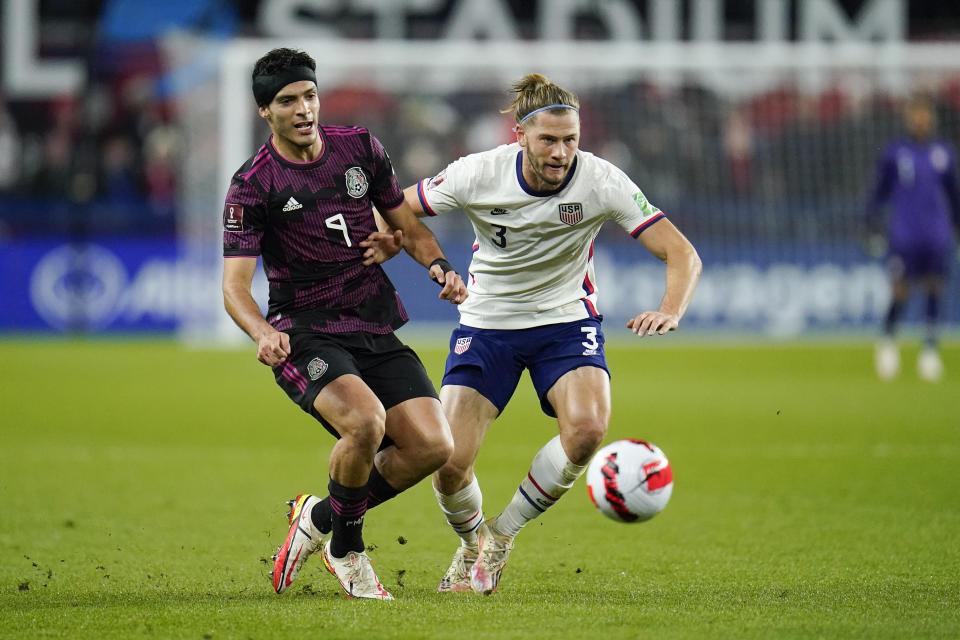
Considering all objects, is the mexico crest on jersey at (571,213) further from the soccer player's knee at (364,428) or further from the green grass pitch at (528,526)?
the green grass pitch at (528,526)

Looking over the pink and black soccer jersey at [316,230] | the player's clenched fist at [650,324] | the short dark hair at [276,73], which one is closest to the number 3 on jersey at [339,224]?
the pink and black soccer jersey at [316,230]

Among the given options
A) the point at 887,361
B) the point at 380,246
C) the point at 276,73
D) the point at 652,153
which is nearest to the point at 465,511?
the point at 380,246

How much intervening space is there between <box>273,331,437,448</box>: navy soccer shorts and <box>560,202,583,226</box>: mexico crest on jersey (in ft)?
2.94

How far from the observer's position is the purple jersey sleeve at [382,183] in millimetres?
5863

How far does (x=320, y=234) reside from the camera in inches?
223

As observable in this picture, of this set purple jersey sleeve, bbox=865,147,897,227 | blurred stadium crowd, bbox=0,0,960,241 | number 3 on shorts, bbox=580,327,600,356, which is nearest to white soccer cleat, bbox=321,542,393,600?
number 3 on shorts, bbox=580,327,600,356

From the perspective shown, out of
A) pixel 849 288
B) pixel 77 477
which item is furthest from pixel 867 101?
pixel 77 477

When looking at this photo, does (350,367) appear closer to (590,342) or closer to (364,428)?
(364,428)

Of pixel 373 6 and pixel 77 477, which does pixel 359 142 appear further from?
pixel 373 6

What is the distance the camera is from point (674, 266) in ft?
19.2

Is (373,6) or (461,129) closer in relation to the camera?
(461,129)

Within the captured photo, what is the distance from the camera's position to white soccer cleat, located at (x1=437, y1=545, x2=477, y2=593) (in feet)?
18.7

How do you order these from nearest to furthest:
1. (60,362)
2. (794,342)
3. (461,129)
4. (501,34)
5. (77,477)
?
1. (77,477)
2. (60,362)
3. (794,342)
4. (461,129)
5. (501,34)

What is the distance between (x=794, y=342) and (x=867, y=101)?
406cm
